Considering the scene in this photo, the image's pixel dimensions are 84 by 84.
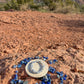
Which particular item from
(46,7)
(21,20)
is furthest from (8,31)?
(46,7)

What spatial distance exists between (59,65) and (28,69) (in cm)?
73

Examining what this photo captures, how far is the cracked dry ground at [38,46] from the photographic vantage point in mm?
2195

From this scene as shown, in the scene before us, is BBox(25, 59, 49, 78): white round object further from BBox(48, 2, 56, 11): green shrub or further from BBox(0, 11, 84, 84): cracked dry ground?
BBox(48, 2, 56, 11): green shrub

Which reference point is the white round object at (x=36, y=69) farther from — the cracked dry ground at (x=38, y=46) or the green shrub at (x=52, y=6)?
the green shrub at (x=52, y=6)

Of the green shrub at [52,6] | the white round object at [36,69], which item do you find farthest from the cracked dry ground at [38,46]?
the green shrub at [52,6]

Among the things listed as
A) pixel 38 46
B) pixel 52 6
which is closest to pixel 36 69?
pixel 38 46

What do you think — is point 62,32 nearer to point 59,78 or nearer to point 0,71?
point 59,78

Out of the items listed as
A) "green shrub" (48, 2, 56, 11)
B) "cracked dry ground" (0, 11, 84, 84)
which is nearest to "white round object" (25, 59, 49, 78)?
"cracked dry ground" (0, 11, 84, 84)

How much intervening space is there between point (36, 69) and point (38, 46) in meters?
1.65

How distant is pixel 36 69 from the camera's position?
2035 mm

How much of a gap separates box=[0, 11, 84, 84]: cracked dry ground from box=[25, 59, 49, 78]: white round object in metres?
0.10

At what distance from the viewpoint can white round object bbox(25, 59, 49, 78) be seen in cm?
196

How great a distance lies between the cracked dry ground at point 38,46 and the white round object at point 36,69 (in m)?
0.10

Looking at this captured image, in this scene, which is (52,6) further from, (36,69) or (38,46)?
(36,69)
